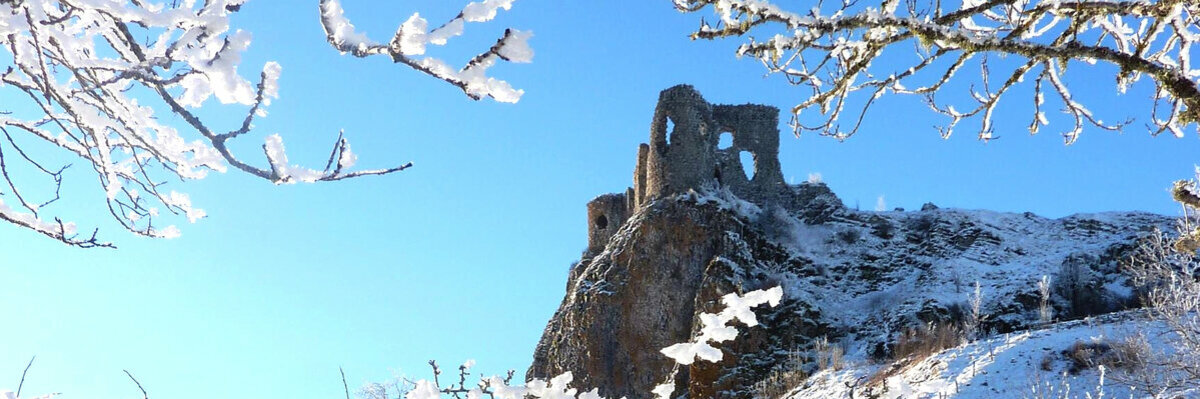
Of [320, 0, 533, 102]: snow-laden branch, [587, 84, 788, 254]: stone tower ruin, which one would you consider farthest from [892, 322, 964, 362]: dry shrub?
[320, 0, 533, 102]: snow-laden branch

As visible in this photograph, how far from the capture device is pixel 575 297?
23156 mm

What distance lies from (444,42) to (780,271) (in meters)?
19.8

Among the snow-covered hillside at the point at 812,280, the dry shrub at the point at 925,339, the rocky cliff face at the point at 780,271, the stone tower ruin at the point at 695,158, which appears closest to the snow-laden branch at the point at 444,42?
the dry shrub at the point at 925,339

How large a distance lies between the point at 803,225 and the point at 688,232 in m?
4.16

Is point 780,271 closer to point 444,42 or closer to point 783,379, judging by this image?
point 783,379

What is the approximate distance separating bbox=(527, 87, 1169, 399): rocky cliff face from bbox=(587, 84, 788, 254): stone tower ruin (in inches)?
2.5

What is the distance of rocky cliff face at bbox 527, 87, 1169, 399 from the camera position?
18625 mm

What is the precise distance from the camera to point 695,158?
24625 millimetres

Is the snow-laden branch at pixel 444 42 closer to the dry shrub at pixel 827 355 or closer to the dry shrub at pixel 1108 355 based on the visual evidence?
the dry shrub at pixel 1108 355

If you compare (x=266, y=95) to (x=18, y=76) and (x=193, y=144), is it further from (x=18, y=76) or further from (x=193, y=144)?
(x=18, y=76)

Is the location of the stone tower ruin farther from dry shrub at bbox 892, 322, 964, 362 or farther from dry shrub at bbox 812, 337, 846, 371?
dry shrub at bbox 892, 322, 964, 362

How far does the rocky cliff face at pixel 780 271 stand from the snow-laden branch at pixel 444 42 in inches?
597

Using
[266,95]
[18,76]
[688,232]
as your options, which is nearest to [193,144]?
[18,76]

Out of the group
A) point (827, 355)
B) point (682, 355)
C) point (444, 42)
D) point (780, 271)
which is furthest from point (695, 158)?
point (444, 42)
